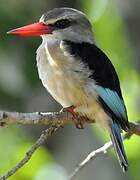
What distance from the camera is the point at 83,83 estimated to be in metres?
5.77

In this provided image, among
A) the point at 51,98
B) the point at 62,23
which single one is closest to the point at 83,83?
the point at 62,23

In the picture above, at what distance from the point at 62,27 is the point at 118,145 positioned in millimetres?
991

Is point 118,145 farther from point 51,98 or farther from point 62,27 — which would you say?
point 51,98

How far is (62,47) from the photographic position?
5.92 metres

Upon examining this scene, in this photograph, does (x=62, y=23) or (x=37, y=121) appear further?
(x=62, y=23)

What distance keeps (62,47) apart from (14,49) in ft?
8.76

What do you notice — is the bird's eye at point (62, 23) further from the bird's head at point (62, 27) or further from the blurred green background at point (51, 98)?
the blurred green background at point (51, 98)

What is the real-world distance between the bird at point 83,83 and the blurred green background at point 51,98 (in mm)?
1480

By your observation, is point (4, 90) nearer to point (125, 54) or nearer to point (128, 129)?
point (125, 54)

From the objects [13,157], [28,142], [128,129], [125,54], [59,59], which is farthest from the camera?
[125,54]

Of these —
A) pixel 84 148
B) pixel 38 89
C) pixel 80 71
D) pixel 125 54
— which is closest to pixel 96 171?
pixel 84 148

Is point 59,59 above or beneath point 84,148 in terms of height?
above

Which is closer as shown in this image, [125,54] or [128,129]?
[128,129]

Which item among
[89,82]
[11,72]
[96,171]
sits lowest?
[96,171]
